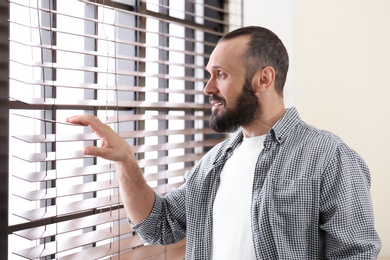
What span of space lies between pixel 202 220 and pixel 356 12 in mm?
1272

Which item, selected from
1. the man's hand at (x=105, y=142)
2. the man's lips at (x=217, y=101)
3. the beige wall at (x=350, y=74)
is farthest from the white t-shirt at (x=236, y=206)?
the beige wall at (x=350, y=74)

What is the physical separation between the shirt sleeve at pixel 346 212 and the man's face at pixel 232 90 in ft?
0.90

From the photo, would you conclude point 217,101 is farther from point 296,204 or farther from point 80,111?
point 80,111

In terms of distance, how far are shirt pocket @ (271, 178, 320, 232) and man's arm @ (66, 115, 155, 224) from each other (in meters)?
0.37

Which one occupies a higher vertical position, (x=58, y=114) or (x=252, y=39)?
(x=252, y=39)

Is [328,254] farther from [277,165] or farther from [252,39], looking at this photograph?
[252,39]

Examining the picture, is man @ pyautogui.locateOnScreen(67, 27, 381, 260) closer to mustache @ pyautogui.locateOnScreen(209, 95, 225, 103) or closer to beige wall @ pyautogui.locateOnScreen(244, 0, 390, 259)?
mustache @ pyautogui.locateOnScreen(209, 95, 225, 103)

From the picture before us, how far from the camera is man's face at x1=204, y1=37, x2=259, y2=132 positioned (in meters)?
1.53

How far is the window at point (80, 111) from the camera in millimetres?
1483

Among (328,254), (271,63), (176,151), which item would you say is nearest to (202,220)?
(328,254)

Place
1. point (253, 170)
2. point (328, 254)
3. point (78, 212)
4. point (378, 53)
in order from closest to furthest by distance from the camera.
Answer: point (328, 254) < point (253, 170) < point (78, 212) < point (378, 53)

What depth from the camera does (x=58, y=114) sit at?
174 centimetres

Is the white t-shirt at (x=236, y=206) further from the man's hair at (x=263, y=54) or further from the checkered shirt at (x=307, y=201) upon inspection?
the man's hair at (x=263, y=54)

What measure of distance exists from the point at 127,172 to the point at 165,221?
0.21 metres
